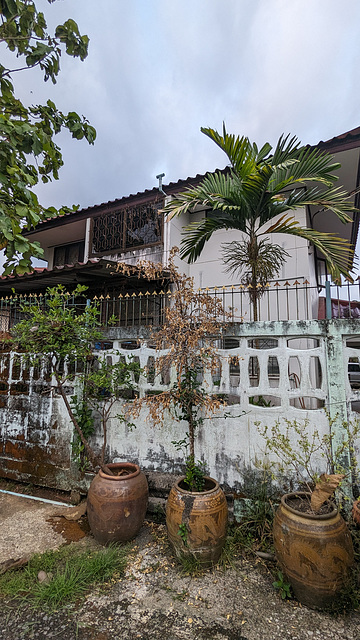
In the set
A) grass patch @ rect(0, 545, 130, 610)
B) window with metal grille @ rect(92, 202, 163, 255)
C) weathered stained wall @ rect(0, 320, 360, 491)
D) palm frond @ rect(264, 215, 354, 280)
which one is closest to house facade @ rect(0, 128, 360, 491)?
weathered stained wall @ rect(0, 320, 360, 491)

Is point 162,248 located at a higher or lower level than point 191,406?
higher

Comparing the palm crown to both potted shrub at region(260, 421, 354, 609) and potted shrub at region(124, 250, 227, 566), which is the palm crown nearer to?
potted shrub at region(124, 250, 227, 566)

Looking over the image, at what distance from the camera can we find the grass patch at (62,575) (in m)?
2.29

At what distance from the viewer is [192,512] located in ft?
8.49

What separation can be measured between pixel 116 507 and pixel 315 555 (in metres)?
1.70

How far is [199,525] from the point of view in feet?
8.40

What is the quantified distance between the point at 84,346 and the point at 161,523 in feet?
6.94

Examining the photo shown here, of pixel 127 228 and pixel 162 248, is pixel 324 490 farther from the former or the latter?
pixel 127 228

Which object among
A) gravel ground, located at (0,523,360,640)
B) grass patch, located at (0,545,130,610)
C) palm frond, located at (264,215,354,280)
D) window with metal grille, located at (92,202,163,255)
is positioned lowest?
gravel ground, located at (0,523,360,640)

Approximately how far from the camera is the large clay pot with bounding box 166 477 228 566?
256 centimetres

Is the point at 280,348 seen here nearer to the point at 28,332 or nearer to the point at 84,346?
the point at 84,346

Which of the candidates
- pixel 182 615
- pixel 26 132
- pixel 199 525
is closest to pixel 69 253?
pixel 26 132

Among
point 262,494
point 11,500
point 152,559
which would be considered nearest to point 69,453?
point 11,500

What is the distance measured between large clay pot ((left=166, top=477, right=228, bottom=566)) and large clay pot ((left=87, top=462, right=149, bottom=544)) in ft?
1.35
